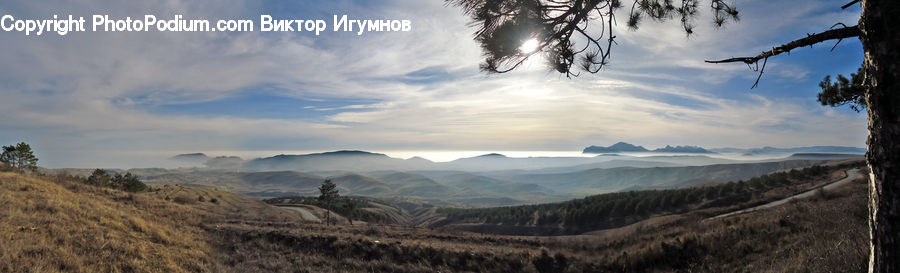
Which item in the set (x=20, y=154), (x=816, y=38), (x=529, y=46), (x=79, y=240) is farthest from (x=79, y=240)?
(x=20, y=154)

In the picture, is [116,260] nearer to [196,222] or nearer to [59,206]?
[59,206]

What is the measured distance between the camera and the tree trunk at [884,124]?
118 inches

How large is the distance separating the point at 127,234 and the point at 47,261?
13.3 ft

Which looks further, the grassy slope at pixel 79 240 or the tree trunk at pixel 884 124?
the grassy slope at pixel 79 240

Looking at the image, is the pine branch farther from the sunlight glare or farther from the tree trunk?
the sunlight glare

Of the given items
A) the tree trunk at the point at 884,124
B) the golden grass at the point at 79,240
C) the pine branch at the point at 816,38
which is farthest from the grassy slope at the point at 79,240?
the tree trunk at the point at 884,124

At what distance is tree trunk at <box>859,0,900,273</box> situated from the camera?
3004mm

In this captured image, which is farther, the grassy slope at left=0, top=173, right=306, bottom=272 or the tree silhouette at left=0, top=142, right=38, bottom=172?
the tree silhouette at left=0, top=142, right=38, bottom=172

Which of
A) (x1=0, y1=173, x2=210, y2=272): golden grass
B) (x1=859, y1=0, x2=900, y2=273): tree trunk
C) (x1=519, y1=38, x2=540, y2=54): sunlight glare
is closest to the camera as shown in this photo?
(x1=859, y1=0, x2=900, y2=273): tree trunk

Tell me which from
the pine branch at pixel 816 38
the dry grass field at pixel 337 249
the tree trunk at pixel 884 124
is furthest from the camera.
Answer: the dry grass field at pixel 337 249

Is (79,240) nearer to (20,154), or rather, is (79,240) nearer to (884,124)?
(884,124)

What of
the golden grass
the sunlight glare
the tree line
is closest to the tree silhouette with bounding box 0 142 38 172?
the golden grass

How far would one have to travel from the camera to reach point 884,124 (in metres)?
3.10

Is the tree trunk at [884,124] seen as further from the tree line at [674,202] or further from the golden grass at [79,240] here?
the tree line at [674,202]
